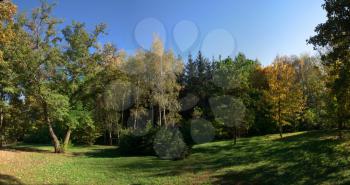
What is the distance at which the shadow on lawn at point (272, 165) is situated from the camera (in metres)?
19.9

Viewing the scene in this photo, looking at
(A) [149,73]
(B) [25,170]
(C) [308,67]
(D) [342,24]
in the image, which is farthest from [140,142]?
(C) [308,67]

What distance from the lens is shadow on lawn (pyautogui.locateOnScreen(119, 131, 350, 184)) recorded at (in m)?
→ 19.9

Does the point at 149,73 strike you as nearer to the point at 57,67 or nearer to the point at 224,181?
the point at 57,67

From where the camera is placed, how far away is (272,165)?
2372 centimetres

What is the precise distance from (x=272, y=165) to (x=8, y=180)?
51.5 feet

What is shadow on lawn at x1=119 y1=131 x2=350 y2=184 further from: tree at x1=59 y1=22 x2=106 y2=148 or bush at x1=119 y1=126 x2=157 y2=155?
tree at x1=59 y1=22 x2=106 y2=148

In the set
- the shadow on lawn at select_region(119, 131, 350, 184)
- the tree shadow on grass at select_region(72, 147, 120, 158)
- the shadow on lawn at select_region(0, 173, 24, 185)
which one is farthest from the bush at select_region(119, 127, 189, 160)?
the shadow on lawn at select_region(0, 173, 24, 185)

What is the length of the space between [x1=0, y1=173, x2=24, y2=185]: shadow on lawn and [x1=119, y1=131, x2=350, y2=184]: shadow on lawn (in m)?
7.90

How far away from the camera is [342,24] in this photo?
1889 cm

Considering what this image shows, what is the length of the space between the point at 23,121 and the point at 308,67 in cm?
5338

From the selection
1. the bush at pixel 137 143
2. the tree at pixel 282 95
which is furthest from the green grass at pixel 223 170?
the tree at pixel 282 95

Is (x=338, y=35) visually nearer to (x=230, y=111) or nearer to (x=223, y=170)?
(x=223, y=170)

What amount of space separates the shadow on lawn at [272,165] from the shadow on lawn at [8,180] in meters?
7.90

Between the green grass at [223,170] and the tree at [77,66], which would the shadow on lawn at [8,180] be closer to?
the green grass at [223,170]
